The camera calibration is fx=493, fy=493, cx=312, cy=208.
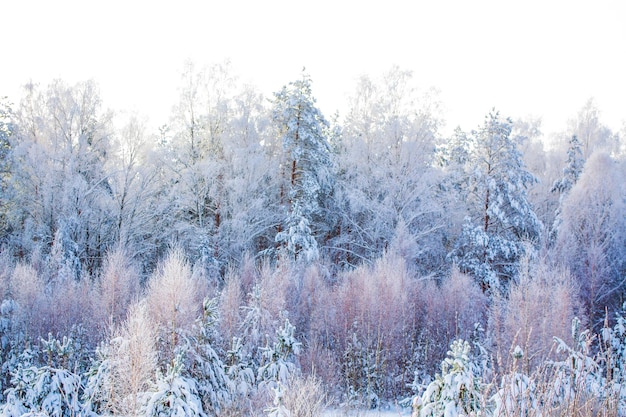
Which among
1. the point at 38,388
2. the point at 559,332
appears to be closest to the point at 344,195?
the point at 559,332

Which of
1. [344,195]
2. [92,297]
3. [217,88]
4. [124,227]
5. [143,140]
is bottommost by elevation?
[92,297]

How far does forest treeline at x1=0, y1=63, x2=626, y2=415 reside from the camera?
21.0 metres

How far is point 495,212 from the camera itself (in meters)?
28.0

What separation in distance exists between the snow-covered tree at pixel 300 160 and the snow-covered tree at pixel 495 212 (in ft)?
29.2

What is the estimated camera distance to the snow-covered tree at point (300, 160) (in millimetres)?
28875

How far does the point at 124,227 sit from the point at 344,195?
13.5 meters

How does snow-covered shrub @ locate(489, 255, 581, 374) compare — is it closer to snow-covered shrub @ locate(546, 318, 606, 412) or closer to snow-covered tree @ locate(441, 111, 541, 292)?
snow-covered tree @ locate(441, 111, 541, 292)

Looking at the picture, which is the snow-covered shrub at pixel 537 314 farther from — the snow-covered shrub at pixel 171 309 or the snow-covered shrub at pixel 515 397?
the snow-covered shrub at pixel 515 397

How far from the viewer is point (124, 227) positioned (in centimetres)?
2867

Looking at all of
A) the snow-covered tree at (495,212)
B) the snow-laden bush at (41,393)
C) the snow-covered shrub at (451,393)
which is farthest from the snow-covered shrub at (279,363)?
the snow-covered tree at (495,212)

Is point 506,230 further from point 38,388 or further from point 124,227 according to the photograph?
point 38,388

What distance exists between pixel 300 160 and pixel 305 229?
4.68 metres

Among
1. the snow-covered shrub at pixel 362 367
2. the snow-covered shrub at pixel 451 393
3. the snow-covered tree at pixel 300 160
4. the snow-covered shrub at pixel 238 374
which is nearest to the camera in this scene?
the snow-covered shrub at pixel 451 393

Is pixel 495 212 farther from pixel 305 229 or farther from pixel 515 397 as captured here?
pixel 515 397
